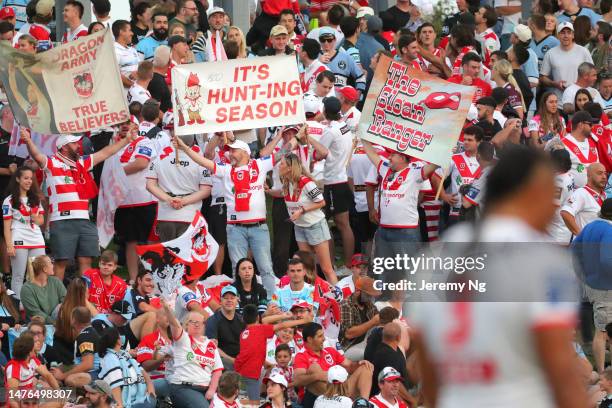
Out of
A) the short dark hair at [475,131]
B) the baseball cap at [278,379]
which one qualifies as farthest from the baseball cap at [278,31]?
the baseball cap at [278,379]

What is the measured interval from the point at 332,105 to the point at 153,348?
12.2 ft

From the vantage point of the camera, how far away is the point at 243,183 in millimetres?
15055

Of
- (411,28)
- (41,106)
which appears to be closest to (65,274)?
(41,106)

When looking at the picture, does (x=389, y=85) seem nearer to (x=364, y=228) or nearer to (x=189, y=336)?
(x=364, y=228)

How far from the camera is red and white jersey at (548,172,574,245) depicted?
51.2 feet

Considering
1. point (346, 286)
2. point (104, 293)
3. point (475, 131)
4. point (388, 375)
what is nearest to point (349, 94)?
point (475, 131)

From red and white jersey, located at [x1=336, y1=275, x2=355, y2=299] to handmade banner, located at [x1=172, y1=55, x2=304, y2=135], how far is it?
1843 millimetres

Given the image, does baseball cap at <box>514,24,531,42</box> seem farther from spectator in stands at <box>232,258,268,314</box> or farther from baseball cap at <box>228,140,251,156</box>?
spectator in stands at <box>232,258,268,314</box>

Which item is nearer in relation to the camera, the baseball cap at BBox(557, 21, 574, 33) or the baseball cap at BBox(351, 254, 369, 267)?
the baseball cap at BBox(351, 254, 369, 267)

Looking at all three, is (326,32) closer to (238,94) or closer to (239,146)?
(238,94)

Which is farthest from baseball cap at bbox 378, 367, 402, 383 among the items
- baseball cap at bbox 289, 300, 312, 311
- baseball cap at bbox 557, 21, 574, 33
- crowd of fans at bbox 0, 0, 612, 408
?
baseball cap at bbox 557, 21, 574, 33

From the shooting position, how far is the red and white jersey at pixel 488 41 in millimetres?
20188

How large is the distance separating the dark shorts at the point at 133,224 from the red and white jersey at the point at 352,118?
2.40 m

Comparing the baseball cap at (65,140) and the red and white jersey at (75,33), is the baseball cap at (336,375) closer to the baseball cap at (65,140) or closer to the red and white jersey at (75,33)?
the baseball cap at (65,140)
